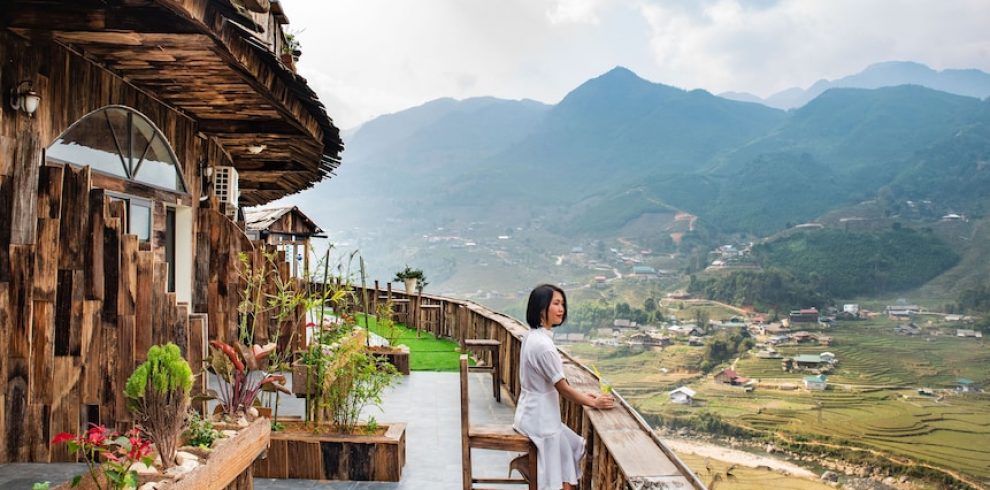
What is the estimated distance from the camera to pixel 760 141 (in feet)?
367

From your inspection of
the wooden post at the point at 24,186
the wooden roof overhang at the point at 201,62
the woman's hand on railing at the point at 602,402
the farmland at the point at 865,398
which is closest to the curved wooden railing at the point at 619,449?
the woman's hand on railing at the point at 602,402

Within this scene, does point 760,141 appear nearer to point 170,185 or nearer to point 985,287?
point 985,287

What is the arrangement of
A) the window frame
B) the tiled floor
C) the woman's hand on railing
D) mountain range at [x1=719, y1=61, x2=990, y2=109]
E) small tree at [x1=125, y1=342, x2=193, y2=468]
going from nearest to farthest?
1. small tree at [x1=125, y1=342, x2=193, y2=468]
2. the woman's hand on railing
3. the tiled floor
4. the window frame
5. mountain range at [x1=719, y1=61, x2=990, y2=109]

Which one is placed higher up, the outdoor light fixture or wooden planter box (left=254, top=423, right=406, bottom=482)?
the outdoor light fixture

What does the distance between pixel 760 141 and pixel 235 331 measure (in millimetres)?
115654

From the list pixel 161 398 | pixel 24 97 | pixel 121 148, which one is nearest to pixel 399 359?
pixel 121 148

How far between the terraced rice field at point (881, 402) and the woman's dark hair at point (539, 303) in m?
43.2

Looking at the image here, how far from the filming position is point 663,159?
112000 mm

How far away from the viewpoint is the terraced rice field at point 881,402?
45531mm

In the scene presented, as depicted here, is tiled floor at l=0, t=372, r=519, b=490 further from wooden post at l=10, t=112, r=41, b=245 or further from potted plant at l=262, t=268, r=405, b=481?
wooden post at l=10, t=112, r=41, b=245

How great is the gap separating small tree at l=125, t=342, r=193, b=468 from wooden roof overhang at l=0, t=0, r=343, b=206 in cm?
162

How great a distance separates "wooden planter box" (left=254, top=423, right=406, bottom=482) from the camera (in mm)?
4566

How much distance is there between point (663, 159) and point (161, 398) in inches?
4482

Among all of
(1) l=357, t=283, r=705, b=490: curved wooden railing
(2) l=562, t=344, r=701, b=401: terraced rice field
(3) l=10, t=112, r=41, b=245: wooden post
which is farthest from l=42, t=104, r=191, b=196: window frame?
(2) l=562, t=344, r=701, b=401: terraced rice field
